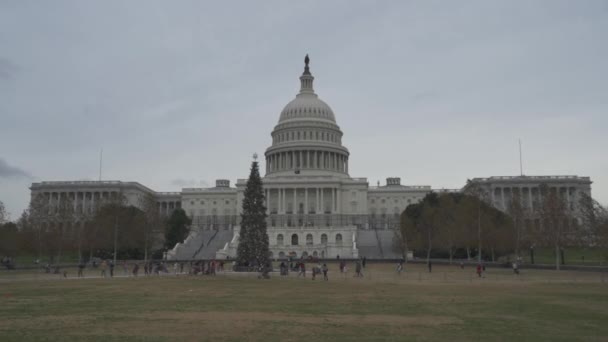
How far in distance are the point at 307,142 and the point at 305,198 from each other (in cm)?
1788

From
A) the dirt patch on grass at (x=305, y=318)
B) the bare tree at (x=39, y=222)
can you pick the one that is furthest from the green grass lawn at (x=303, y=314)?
the bare tree at (x=39, y=222)

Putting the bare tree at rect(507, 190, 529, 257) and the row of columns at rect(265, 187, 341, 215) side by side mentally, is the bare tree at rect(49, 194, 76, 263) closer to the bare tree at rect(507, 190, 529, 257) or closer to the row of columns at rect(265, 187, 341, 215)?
the bare tree at rect(507, 190, 529, 257)

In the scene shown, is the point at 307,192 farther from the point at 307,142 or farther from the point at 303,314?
the point at 303,314

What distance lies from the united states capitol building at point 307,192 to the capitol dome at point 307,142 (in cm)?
27

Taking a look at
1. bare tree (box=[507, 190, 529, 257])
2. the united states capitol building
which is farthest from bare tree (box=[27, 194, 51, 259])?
bare tree (box=[507, 190, 529, 257])

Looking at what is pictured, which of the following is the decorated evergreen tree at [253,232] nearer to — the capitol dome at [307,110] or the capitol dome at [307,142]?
the capitol dome at [307,142]

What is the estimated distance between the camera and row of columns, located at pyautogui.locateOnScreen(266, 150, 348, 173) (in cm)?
15988

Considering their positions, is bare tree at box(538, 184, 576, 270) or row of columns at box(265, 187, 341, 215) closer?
bare tree at box(538, 184, 576, 270)

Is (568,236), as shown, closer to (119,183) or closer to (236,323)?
(236,323)

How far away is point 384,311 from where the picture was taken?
25859mm

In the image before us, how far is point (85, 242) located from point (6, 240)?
12.5m

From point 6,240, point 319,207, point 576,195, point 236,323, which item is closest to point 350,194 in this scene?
point 319,207

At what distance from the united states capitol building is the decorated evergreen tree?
194 feet

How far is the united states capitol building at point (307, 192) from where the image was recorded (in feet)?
424
